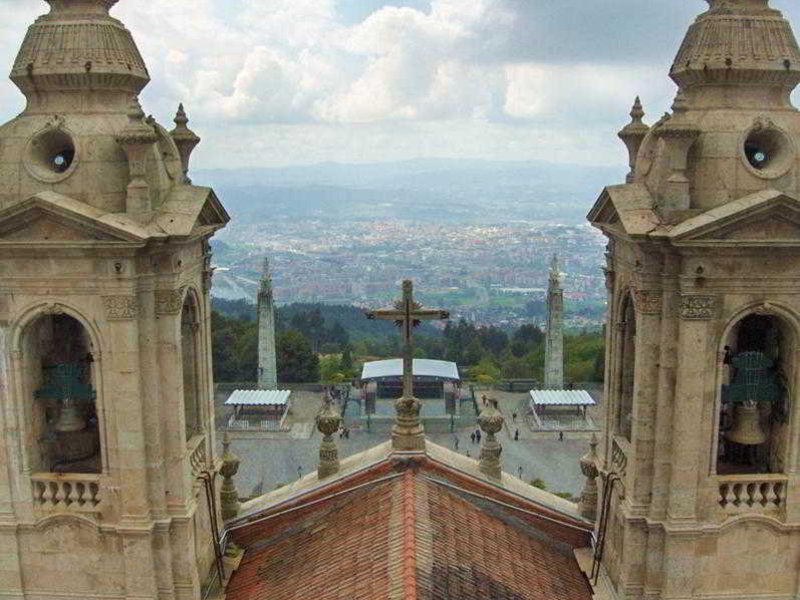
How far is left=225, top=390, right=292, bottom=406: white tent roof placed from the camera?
64.5 metres

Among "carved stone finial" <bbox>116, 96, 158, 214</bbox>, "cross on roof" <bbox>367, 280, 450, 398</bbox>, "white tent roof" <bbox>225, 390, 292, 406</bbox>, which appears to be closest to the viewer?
"carved stone finial" <bbox>116, 96, 158, 214</bbox>

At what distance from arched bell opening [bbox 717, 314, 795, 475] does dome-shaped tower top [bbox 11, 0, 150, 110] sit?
10.9 m

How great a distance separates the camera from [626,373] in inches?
630

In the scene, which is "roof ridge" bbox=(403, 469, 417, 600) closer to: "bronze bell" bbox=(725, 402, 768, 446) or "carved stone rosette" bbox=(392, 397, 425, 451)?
"carved stone rosette" bbox=(392, 397, 425, 451)

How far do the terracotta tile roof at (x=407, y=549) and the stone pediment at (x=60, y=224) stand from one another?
20.6 feet

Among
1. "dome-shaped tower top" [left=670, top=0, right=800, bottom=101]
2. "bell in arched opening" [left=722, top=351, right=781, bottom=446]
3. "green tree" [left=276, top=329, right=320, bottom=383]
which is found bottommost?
"green tree" [left=276, top=329, right=320, bottom=383]

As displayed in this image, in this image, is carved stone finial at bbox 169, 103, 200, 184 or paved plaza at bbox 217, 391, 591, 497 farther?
paved plaza at bbox 217, 391, 591, 497

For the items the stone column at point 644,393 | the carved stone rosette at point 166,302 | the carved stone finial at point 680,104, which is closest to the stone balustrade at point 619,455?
the stone column at point 644,393

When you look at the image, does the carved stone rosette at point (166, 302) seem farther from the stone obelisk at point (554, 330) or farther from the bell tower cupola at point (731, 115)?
the stone obelisk at point (554, 330)

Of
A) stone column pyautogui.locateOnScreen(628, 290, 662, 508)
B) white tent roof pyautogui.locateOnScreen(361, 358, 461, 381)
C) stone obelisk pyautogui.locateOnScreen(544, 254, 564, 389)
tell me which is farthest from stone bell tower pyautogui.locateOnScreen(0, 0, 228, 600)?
white tent roof pyautogui.locateOnScreen(361, 358, 461, 381)

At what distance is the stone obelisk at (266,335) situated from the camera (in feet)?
221

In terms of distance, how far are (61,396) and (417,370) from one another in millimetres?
59385

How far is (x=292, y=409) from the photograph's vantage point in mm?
69000

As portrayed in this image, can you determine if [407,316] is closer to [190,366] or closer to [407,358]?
[407,358]
